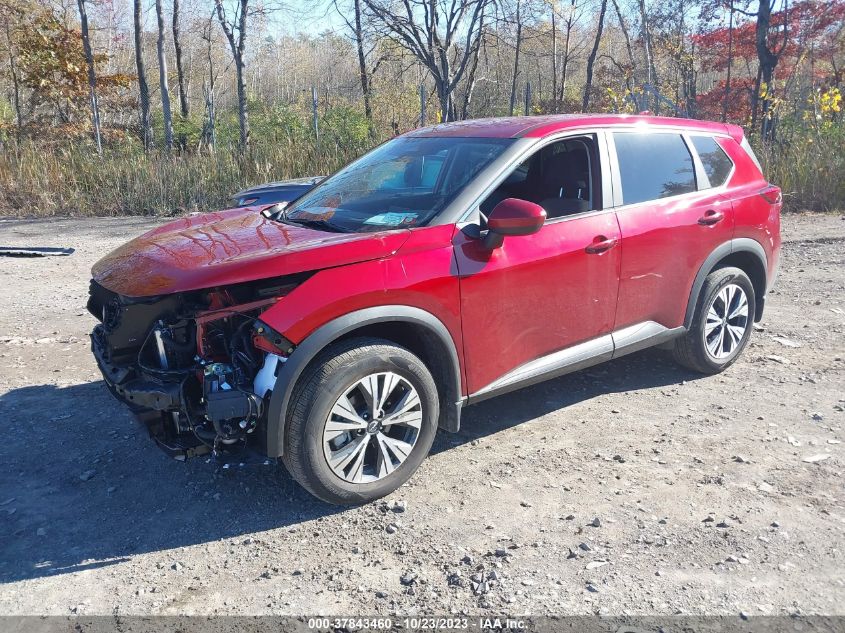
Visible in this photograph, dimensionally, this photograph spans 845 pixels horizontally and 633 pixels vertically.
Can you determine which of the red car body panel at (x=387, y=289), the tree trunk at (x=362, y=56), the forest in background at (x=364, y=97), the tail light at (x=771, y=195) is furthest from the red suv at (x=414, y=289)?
the tree trunk at (x=362, y=56)

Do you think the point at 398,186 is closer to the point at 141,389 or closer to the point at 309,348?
the point at 309,348

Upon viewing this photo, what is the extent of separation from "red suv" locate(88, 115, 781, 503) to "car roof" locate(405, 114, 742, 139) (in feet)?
0.07

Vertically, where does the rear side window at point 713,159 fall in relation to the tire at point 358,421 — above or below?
above

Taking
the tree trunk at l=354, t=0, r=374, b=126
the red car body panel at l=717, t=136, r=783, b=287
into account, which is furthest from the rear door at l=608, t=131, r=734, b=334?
the tree trunk at l=354, t=0, r=374, b=126

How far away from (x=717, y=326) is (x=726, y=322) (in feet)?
0.32

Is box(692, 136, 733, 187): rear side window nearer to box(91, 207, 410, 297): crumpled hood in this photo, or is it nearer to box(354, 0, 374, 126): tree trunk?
box(91, 207, 410, 297): crumpled hood

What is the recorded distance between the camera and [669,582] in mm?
3018

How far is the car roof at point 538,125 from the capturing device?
4.34 m

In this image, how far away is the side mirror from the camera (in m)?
3.68

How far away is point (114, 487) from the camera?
388 cm

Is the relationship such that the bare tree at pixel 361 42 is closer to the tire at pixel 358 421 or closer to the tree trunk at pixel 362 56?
the tree trunk at pixel 362 56

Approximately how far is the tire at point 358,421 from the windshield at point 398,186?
80 centimetres

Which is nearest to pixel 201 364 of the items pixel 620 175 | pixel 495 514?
pixel 495 514

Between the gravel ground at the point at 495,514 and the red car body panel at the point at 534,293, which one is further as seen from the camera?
the red car body panel at the point at 534,293
